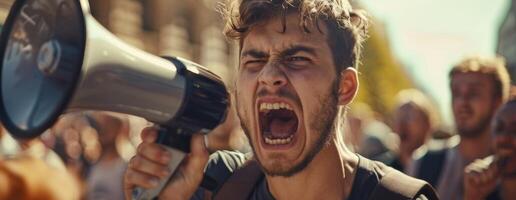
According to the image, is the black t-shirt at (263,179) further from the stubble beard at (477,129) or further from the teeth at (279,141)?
the stubble beard at (477,129)

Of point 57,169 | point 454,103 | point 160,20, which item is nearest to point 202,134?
point 57,169

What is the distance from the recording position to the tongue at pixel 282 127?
2414 millimetres

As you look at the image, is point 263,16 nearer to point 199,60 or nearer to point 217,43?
point 199,60

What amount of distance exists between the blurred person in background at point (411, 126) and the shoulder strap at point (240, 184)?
354 centimetres

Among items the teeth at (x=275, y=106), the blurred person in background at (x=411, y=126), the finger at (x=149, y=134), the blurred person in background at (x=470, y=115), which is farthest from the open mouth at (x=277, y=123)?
the blurred person in background at (x=411, y=126)

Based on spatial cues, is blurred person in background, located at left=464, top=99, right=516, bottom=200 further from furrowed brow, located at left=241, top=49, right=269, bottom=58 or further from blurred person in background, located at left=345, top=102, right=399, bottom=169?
blurred person in background, located at left=345, top=102, right=399, bottom=169

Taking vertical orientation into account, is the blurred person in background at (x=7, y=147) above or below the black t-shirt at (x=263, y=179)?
below

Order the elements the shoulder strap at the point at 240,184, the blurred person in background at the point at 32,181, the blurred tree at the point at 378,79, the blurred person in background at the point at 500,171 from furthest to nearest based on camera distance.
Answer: the blurred tree at the point at 378,79 < the blurred person in background at the point at 32,181 < the blurred person in background at the point at 500,171 < the shoulder strap at the point at 240,184

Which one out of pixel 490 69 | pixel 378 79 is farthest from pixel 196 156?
pixel 378 79

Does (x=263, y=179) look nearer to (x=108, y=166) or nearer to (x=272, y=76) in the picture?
(x=272, y=76)

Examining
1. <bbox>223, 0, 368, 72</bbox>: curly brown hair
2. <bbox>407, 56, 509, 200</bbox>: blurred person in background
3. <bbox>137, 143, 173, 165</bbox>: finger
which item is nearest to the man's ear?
<bbox>223, 0, 368, 72</bbox>: curly brown hair

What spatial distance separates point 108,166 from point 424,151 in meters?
2.22

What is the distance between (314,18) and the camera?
2.32 meters

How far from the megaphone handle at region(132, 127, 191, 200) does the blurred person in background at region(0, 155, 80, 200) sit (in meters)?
1.42
